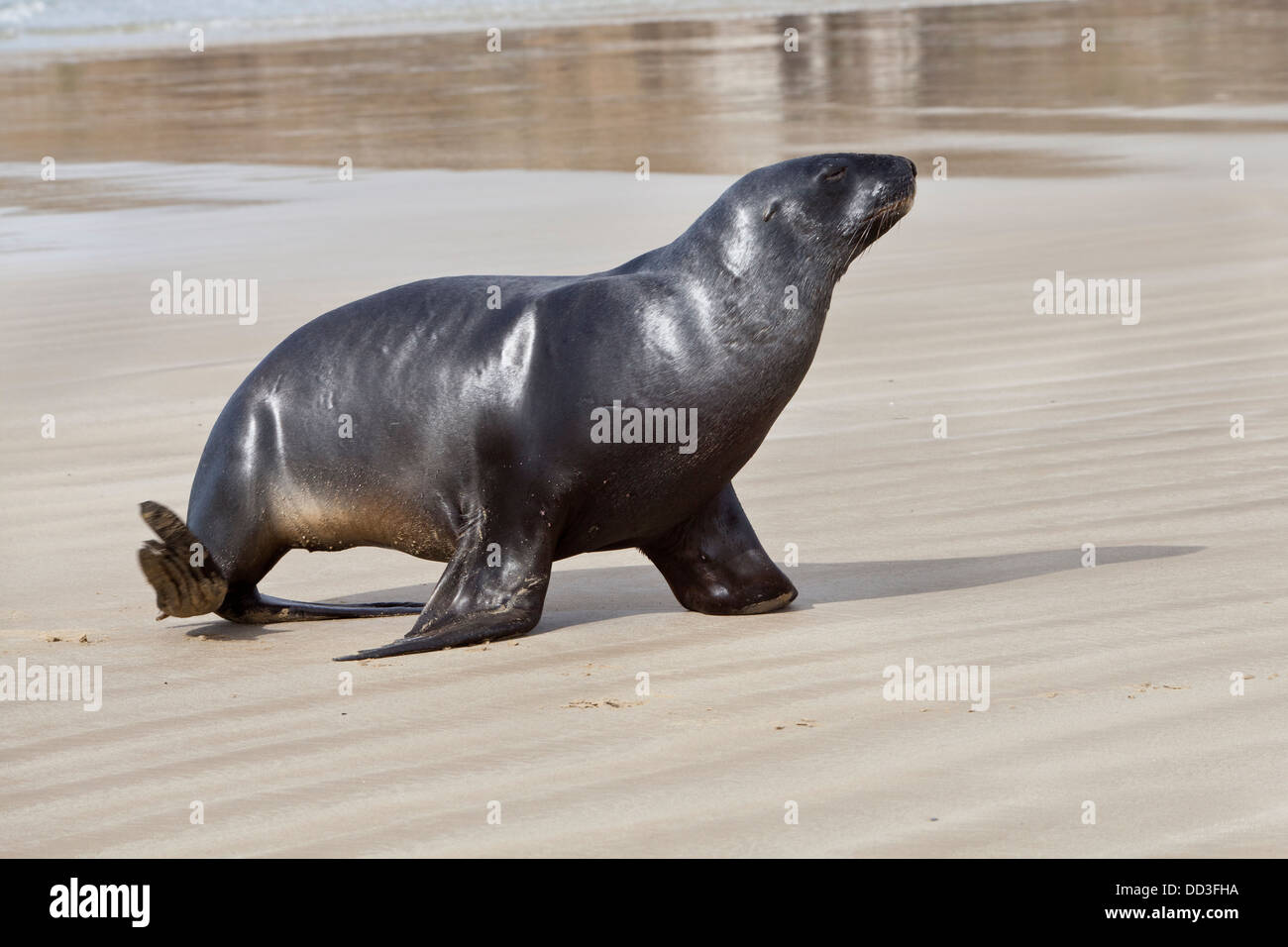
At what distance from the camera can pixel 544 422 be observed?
17.0 ft

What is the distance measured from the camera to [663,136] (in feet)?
60.4

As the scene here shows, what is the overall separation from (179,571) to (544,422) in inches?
44.8

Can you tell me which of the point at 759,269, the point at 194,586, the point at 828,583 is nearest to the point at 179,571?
the point at 194,586

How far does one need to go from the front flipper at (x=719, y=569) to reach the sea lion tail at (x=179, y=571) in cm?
127

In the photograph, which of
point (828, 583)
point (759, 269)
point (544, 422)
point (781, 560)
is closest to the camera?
point (544, 422)

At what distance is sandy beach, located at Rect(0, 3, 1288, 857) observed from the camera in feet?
12.8

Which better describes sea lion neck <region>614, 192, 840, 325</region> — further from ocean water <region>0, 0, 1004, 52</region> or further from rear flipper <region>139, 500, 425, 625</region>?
ocean water <region>0, 0, 1004, 52</region>

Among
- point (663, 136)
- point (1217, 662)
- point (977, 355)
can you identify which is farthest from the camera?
point (663, 136)

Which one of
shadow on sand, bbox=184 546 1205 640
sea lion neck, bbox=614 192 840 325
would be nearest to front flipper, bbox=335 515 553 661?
shadow on sand, bbox=184 546 1205 640

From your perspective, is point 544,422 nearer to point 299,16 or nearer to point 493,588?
point 493,588

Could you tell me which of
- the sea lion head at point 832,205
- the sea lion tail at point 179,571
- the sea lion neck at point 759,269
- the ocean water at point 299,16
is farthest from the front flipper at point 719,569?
the ocean water at point 299,16
